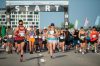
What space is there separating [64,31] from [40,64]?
37.7 ft

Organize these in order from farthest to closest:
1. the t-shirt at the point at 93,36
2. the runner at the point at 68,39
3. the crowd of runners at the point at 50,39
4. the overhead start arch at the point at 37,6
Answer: the overhead start arch at the point at 37,6, the runner at the point at 68,39, the t-shirt at the point at 93,36, the crowd of runners at the point at 50,39

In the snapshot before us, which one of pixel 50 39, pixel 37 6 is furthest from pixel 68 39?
pixel 50 39

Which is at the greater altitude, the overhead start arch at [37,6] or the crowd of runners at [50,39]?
the overhead start arch at [37,6]

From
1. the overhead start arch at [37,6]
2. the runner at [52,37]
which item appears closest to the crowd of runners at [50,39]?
the runner at [52,37]

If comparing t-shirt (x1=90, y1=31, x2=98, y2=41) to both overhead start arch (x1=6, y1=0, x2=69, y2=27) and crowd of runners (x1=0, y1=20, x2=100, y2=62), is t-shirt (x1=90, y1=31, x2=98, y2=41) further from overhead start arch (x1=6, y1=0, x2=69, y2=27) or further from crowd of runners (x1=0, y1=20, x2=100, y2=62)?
overhead start arch (x1=6, y1=0, x2=69, y2=27)

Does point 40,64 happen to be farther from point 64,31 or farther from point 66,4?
point 66,4

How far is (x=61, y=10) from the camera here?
33562 millimetres

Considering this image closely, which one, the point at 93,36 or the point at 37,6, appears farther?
the point at 37,6

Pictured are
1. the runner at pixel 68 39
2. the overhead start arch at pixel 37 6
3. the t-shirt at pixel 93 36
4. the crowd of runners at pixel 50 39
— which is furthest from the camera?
the overhead start arch at pixel 37 6

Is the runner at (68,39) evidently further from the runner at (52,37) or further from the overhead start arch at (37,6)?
the runner at (52,37)

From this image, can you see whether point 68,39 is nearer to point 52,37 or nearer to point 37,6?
point 37,6

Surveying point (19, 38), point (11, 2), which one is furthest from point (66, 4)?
point (19, 38)

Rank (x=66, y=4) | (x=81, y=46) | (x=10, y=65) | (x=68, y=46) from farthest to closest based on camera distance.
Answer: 1. (x=66, y=4)
2. (x=68, y=46)
3. (x=81, y=46)
4. (x=10, y=65)

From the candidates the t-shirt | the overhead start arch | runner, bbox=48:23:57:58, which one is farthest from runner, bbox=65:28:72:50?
runner, bbox=48:23:57:58
